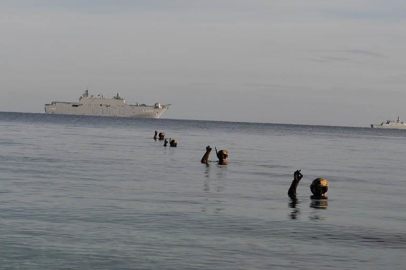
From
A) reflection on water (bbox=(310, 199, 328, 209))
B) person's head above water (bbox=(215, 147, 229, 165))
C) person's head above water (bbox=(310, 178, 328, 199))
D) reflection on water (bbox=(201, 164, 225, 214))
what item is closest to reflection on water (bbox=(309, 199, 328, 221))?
reflection on water (bbox=(310, 199, 328, 209))

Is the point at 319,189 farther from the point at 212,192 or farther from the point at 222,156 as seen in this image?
the point at 222,156

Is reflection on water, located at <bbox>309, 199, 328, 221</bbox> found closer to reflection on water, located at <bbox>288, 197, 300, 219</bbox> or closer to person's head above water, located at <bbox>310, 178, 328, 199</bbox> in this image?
reflection on water, located at <bbox>288, 197, 300, 219</bbox>

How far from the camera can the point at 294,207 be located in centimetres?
2898

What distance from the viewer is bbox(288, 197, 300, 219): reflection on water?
87.0 feet

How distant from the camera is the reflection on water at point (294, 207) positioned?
26.5 meters

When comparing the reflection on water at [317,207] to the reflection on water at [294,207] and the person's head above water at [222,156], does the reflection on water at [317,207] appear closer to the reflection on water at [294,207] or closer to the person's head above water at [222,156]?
the reflection on water at [294,207]

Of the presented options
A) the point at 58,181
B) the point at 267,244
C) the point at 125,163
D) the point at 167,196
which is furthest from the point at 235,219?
the point at 125,163

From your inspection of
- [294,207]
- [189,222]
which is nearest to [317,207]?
[294,207]

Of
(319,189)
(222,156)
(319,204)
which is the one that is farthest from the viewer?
(222,156)

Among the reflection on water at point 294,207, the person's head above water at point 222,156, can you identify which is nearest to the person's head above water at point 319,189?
the reflection on water at point 294,207

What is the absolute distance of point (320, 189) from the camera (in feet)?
108

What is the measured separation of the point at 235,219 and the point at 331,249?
511 cm

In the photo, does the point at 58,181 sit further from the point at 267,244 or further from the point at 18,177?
the point at 267,244

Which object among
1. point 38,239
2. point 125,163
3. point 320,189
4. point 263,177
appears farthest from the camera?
point 125,163
